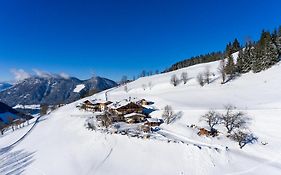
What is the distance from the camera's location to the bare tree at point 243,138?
46.0 meters

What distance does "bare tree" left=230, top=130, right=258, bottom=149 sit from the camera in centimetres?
4603

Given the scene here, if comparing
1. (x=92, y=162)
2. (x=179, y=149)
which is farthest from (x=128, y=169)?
(x=179, y=149)

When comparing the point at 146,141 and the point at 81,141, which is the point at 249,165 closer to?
the point at 146,141

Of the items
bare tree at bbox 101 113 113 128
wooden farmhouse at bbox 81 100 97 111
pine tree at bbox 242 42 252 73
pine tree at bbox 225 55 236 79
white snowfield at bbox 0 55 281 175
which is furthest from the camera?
pine tree at bbox 225 55 236 79

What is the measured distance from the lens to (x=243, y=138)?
1825 inches

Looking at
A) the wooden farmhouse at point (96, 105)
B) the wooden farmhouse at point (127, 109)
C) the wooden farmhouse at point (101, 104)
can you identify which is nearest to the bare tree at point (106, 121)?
the wooden farmhouse at point (127, 109)

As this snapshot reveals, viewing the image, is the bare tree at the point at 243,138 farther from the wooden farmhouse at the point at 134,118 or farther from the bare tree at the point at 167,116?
the wooden farmhouse at the point at 134,118

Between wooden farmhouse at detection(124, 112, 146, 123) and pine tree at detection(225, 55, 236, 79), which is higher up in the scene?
pine tree at detection(225, 55, 236, 79)

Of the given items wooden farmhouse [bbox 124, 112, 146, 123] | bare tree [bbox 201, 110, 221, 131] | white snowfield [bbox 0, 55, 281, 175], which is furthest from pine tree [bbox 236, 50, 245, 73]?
wooden farmhouse [bbox 124, 112, 146, 123]

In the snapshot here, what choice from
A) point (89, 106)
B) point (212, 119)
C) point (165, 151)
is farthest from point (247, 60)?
point (165, 151)

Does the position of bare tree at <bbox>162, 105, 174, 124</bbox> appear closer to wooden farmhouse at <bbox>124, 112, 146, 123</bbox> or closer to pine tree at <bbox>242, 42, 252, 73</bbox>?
wooden farmhouse at <bbox>124, 112, 146, 123</bbox>

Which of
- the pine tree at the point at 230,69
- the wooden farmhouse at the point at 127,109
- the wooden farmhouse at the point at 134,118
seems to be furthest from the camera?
the pine tree at the point at 230,69

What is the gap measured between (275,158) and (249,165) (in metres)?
5.33

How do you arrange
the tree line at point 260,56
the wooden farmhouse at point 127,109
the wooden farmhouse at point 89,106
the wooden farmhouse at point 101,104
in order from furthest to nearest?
1. the wooden farmhouse at point 89,106
2. the wooden farmhouse at point 101,104
3. the tree line at point 260,56
4. the wooden farmhouse at point 127,109
